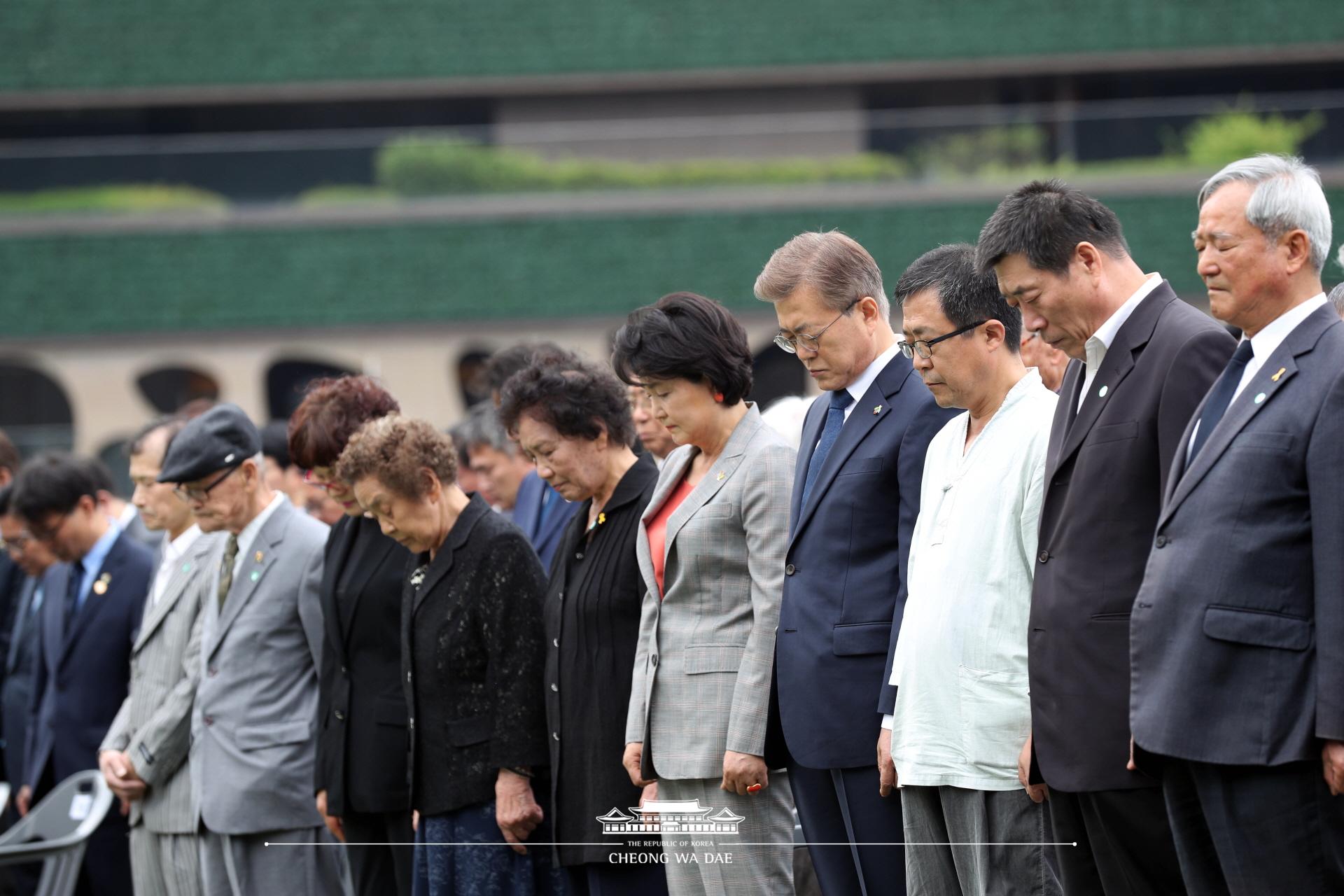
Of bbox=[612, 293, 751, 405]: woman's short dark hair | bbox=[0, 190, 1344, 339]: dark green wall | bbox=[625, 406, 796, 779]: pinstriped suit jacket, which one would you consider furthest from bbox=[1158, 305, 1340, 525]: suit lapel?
bbox=[0, 190, 1344, 339]: dark green wall

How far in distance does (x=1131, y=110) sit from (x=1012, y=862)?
14.9 metres

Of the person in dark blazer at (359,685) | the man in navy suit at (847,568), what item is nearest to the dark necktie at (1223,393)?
the man in navy suit at (847,568)

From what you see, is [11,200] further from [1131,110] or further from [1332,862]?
[1332,862]

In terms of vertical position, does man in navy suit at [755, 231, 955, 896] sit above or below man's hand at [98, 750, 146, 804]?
above

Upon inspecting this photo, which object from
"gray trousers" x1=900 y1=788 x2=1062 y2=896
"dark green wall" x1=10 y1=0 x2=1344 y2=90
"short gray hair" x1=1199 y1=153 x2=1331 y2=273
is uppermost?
"dark green wall" x1=10 y1=0 x2=1344 y2=90

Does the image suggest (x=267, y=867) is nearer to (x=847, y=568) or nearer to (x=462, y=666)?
(x=462, y=666)

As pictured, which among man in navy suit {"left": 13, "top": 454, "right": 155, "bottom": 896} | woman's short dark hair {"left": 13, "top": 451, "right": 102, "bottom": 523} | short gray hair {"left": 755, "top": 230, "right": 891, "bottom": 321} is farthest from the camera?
woman's short dark hair {"left": 13, "top": 451, "right": 102, "bottom": 523}

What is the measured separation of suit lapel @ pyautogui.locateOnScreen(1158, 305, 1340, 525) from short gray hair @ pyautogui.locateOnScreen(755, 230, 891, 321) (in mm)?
1165

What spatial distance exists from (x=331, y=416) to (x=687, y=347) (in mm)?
1507

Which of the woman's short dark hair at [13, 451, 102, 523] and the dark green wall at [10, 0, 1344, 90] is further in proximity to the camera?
the dark green wall at [10, 0, 1344, 90]

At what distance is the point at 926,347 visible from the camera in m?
3.70

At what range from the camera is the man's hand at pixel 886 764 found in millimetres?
3643

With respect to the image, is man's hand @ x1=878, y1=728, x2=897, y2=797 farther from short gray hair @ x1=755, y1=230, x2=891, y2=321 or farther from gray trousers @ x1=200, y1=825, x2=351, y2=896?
gray trousers @ x1=200, y1=825, x2=351, y2=896

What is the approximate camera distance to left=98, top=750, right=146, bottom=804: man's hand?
17.7ft
